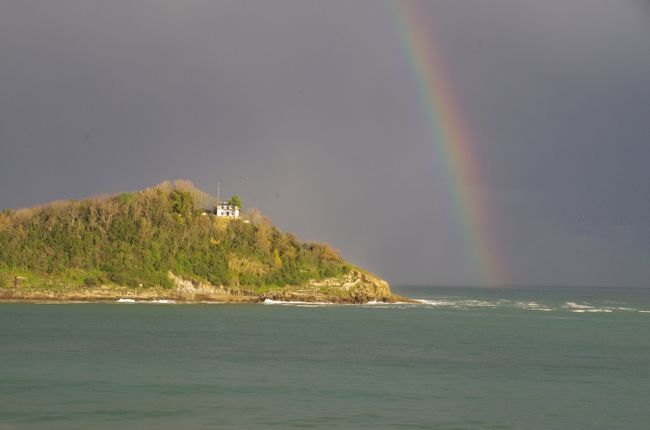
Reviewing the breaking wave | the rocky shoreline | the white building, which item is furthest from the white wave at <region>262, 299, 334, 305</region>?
the white building

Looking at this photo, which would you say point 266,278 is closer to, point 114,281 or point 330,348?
point 114,281

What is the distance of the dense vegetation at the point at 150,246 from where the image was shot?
129750 millimetres

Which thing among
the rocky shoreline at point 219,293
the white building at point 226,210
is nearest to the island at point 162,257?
the rocky shoreline at point 219,293

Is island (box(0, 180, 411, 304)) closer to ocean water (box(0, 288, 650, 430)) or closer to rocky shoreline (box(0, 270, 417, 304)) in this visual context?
rocky shoreline (box(0, 270, 417, 304))

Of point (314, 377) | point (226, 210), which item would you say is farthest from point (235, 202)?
point (314, 377)

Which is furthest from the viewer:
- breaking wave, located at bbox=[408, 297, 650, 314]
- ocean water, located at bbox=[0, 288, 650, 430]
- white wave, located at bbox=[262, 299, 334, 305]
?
white wave, located at bbox=[262, 299, 334, 305]

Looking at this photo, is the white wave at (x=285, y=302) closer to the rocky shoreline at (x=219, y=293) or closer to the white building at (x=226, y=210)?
the rocky shoreline at (x=219, y=293)

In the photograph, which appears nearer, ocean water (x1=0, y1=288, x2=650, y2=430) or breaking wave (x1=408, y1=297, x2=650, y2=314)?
ocean water (x1=0, y1=288, x2=650, y2=430)

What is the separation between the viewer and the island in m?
128

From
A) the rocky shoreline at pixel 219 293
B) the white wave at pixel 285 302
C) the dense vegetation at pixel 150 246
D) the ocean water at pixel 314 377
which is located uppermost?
the dense vegetation at pixel 150 246

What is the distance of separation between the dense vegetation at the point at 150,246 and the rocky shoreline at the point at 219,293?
162 cm

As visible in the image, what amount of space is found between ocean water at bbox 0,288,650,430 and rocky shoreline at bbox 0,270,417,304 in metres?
47.5

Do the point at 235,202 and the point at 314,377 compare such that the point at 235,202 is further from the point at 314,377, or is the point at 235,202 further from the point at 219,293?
the point at 314,377

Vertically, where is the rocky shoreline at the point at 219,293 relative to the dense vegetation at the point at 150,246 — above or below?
below
